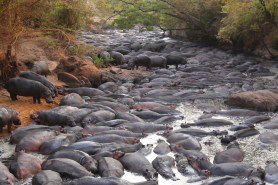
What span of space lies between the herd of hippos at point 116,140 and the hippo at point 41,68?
145cm

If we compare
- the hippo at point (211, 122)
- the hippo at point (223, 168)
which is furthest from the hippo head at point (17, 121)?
the hippo at point (223, 168)

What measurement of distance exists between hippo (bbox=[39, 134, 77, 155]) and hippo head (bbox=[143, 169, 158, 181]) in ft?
6.19

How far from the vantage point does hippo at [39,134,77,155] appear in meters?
8.13

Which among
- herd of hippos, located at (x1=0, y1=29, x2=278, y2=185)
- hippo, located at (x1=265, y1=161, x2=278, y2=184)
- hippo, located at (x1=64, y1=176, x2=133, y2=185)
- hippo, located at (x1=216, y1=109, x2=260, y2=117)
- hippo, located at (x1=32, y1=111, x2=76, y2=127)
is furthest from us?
hippo, located at (x1=216, y1=109, x2=260, y2=117)

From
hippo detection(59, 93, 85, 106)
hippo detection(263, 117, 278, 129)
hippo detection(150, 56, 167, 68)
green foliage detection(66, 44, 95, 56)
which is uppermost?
green foliage detection(66, 44, 95, 56)

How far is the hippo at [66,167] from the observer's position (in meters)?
6.90

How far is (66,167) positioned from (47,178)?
0.47m

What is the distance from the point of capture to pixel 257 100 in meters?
11.3

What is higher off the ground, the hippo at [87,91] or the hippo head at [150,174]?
the hippo head at [150,174]

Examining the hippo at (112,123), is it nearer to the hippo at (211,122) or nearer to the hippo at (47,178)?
the hippo at (211,122)

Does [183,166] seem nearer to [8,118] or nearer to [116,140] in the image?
[116,140]

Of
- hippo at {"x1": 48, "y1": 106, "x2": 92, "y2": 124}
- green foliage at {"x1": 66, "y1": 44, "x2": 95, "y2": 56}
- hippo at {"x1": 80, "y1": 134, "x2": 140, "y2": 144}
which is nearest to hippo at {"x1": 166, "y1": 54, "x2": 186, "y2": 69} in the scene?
green foliage at {"x1": 66, "y1": 44, "x2": 95, "y2": 56}

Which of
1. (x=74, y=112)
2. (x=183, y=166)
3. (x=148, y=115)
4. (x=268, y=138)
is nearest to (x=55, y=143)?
(x=74, y=112)

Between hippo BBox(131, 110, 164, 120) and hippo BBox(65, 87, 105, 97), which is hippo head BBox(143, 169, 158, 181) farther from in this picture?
hippo BBox(65, 87, 105, 97)
